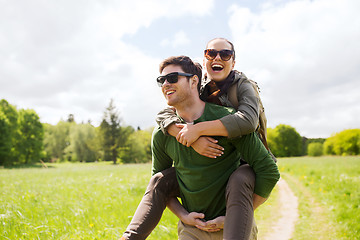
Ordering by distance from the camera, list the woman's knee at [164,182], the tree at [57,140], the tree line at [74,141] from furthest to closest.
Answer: the tree at [57,140]
the tree line at [74,141]
the woman's knee at [164,182]

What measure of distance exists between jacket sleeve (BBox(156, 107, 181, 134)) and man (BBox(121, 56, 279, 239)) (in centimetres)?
10

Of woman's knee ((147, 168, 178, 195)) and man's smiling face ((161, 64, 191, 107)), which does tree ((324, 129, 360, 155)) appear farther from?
man's smiling face ((161, 64, 191, 107))

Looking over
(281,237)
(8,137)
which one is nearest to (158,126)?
(281,237)

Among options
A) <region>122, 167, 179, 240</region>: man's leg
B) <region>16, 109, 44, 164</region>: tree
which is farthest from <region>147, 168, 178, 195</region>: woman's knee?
<region>16, 109, 44, 164</region>: tree

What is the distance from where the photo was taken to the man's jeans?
7.46ft

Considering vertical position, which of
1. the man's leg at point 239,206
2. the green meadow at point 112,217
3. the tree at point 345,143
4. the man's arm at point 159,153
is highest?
the tree at point 345,143

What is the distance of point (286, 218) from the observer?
8.38 m

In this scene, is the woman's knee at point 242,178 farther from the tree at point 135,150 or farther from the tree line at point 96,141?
the tree at point 135,150

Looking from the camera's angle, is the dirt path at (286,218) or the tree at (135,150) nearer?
the dirt path at (286,218)

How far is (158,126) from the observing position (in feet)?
9.39

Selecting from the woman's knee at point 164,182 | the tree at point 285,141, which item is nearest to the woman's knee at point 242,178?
the woman's knee at point 164,182

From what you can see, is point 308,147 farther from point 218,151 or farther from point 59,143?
point 218,151

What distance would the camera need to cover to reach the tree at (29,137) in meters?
54.5

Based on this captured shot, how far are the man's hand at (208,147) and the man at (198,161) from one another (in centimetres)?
12
